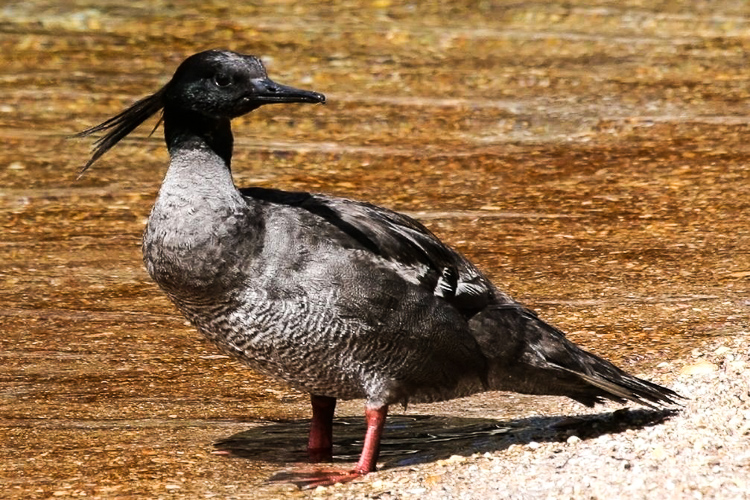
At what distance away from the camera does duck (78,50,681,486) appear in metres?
6.00

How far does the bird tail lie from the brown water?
0.53 m

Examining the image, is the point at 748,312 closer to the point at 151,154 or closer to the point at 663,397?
the point at 663,397

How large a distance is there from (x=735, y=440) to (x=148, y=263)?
2638mm

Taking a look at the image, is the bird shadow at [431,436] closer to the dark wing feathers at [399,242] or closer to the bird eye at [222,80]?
the dark wing feathers at [399,242]

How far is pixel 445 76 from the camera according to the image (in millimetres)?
13016

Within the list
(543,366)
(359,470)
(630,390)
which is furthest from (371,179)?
(359,470)

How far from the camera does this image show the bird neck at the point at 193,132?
627 centimetres

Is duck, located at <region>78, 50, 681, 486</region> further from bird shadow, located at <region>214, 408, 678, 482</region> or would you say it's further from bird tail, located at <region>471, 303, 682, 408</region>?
bird shadow, located at <region>214, 408, 678, 482</region>

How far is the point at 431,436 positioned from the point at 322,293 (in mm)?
1230

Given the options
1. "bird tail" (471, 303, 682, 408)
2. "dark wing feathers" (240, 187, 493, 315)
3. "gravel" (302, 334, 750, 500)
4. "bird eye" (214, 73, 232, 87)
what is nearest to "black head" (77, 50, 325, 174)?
"bird eye" (214, 73, 232, 87)

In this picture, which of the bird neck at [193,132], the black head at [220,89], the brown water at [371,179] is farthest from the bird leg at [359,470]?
the black head at [220,89]

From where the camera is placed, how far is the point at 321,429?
6.64 meters

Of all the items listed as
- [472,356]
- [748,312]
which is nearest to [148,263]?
[472,356]

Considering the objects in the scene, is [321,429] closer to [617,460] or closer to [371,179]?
[617,460]
